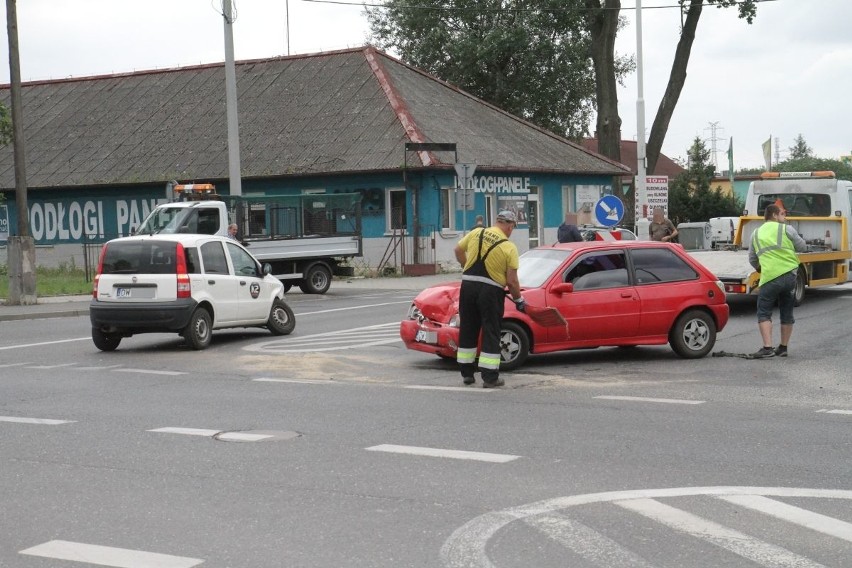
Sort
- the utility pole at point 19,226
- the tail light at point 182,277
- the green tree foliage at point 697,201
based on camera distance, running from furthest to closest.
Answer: the green tree foliage at point 697,201 < the utility pole at point 19,226 < the tail light at point 182,277

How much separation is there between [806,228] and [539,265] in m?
12.5

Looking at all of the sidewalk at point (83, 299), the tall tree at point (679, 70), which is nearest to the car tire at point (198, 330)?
the sidewalk at point (83, 299)

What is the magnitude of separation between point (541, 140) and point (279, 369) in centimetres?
3396

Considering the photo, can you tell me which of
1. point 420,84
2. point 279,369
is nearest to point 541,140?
point 420,84

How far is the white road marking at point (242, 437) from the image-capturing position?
9227 mm

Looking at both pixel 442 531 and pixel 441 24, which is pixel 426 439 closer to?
pixel 442 531

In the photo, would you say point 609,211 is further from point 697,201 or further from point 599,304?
point 697,201

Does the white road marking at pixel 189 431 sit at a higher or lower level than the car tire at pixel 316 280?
lower

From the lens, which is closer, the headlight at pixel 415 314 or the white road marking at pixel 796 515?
the white road marking at pixel 796 515

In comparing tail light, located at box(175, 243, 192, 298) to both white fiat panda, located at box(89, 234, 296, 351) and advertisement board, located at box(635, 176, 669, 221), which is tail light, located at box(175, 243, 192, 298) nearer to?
white fiat panda, located at box(89, 234, 296, 351)

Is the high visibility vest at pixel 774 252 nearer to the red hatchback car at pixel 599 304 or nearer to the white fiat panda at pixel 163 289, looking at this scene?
the red hatchback car at pixel 599 304

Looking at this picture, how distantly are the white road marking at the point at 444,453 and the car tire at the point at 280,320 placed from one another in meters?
9.80

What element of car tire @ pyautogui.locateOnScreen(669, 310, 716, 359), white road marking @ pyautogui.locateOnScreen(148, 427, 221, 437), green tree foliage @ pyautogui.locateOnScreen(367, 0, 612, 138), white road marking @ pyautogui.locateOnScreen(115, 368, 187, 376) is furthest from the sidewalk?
green tree foliage @ pyautogui.locateOnScreen(367, 0, 612, 138)

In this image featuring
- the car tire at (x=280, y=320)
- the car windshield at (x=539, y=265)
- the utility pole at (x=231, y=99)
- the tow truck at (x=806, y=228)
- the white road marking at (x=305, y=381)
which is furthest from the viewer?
the utility pole at (x=231, y=99)
